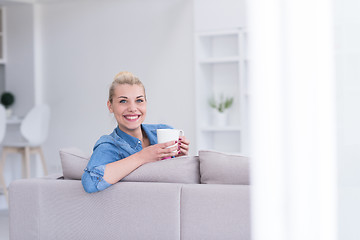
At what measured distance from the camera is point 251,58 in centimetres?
60

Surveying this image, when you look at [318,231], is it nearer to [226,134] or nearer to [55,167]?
[226,134]

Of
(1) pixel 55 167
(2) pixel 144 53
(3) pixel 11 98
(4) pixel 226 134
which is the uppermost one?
(2) pixel 144 53

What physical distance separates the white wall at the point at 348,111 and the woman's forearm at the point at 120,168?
127 cm

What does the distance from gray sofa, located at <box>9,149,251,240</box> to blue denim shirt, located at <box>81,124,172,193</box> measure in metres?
0.06

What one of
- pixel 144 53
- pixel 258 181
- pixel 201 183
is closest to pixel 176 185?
pixel 201 183

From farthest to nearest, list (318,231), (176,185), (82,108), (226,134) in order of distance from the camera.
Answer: (82,108) → (226,134) → (176,185) → (318,231)

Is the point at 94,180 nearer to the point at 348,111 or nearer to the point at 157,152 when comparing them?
the point at 157,152

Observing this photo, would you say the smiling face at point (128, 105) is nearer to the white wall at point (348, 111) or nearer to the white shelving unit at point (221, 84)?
the white wall at point (348, 111)

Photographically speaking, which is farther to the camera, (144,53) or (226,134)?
(144,53)

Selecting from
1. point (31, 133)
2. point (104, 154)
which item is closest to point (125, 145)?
point (104, 154)

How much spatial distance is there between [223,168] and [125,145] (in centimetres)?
44

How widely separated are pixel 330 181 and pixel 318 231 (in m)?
0.06

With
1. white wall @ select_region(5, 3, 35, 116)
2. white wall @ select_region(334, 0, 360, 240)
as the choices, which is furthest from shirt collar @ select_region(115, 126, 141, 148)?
white wall @ select_region(5, 3, 35, 116)

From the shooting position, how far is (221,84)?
17.6 ft
